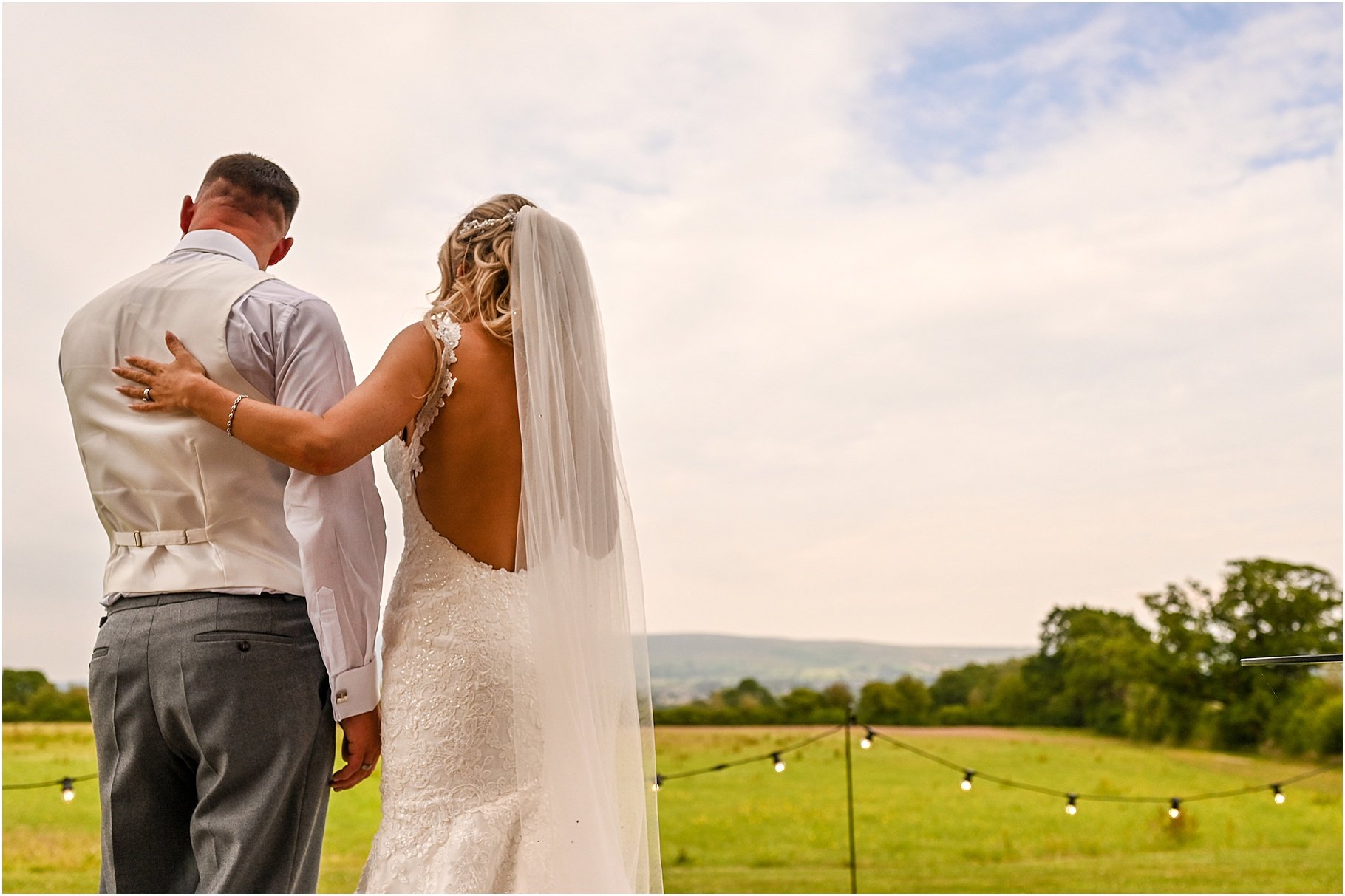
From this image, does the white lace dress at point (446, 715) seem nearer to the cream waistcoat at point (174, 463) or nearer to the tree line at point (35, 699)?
the cream waistcoat at point (174, 463)

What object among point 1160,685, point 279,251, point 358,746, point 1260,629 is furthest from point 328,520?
point 1260,629

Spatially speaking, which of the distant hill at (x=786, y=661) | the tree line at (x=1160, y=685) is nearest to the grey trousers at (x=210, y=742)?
the tree line at (x=1160, y=685)

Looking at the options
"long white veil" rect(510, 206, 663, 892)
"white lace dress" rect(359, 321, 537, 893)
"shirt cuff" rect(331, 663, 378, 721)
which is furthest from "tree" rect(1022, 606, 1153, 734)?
"shirt cuff" rect(331, 663, 378, 721)

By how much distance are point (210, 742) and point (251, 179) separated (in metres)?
1.03

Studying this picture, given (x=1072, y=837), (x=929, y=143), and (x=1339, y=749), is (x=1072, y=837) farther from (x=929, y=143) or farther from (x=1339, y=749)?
(x=929, y=143)

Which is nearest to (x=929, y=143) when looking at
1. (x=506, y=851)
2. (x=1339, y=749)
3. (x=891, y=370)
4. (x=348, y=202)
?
(x=891, y=370)

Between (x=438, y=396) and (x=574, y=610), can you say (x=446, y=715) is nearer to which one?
(x=574, y=610)

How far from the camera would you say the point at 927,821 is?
313 inches

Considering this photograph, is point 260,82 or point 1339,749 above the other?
point 260,82

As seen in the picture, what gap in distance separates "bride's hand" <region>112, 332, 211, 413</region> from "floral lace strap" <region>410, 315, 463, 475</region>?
0.35 metres

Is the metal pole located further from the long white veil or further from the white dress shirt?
the white dress shirt

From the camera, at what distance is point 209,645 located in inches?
65.8

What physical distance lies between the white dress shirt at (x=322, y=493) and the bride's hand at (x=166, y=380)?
7cm

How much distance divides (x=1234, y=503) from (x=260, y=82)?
7.65m
